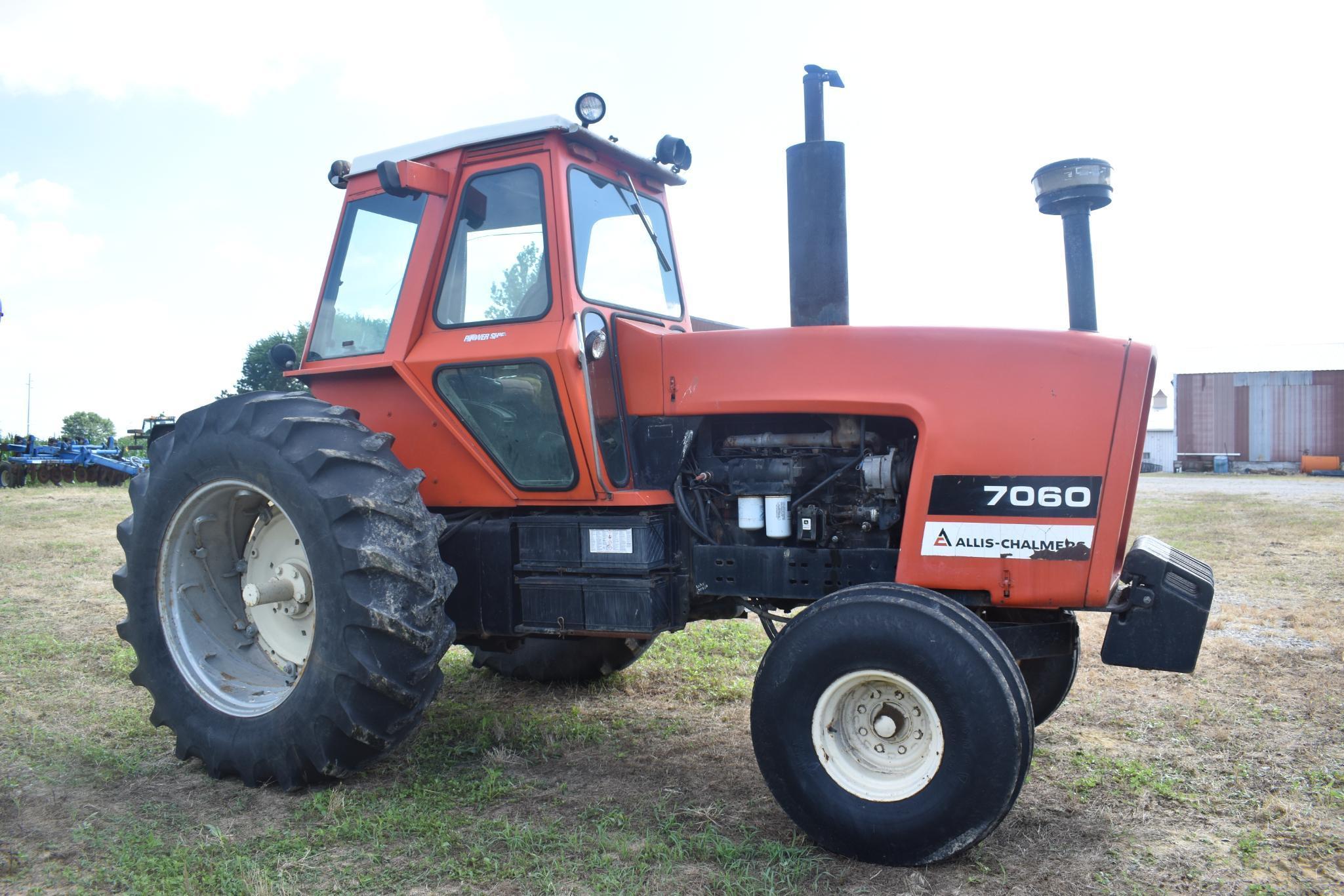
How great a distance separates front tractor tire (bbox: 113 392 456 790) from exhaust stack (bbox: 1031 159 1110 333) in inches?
108

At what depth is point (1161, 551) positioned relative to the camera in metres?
3.86

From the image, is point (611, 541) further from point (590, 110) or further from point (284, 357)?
point (284, 357)

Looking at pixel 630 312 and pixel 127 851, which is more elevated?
pixel 630 312

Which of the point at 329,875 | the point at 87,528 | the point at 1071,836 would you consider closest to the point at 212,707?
the point at 329,875

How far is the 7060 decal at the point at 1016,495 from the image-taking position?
356 cm

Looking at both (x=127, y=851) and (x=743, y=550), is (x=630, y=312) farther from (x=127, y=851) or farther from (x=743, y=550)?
(x=127, y=851)

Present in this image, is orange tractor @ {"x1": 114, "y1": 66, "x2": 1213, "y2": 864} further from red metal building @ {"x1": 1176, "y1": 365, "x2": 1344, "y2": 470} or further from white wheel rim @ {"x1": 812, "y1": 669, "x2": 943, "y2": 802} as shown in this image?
red metal building @ {"x1": 1176, "y1": 365, "x2": 1344, "y2": 470}

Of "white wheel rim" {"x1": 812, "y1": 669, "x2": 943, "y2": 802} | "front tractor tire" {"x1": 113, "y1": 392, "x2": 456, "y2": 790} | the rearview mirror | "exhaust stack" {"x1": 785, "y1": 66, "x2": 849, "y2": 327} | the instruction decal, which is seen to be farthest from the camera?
the rearview mirror

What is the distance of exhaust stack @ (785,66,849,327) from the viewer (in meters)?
3.97

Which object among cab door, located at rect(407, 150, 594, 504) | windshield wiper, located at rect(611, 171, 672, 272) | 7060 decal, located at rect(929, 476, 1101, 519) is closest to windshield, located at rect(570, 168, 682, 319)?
windshield wiper, located at rect(611, 171, 672, 272)

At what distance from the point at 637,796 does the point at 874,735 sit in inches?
43.3

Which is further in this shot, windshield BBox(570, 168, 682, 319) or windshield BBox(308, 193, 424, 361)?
windshield BBox(308, 193, 424, 361)

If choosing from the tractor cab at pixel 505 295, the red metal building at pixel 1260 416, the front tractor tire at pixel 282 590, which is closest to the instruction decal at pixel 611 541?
the tractor cab at pixel 505 295

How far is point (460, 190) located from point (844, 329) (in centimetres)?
190
